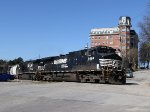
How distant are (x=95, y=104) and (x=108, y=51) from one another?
2023 cm

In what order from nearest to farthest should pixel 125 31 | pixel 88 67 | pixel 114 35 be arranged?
pixel 88 67
pixel 125 31
pixel 114 35

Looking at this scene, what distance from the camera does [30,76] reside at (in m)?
55.1

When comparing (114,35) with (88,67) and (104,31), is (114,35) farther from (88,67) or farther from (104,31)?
(88,67)

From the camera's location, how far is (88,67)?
39.0 metres

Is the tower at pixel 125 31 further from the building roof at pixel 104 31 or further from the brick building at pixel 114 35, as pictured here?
the building roof at pixel 104 31

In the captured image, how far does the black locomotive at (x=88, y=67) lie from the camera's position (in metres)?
36.3

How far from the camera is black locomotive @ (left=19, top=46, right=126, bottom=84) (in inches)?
1428

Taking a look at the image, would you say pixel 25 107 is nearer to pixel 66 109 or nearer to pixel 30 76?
Answer: pixel 66 109

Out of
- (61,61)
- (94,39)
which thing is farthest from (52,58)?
(94,39)

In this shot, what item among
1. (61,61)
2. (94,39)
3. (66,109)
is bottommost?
(66,109)

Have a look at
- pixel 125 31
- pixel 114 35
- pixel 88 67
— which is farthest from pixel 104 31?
pixel 88 67

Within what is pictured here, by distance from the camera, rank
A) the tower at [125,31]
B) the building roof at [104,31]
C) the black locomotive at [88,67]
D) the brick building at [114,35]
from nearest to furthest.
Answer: the black locomotive at [88,67], the tower at [125,31], the brick building at [114,35], the building roof at [104,31]

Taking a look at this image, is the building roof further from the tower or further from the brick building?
the tower

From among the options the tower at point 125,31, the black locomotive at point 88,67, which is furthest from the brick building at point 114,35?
the black locomotive at point 88,67
